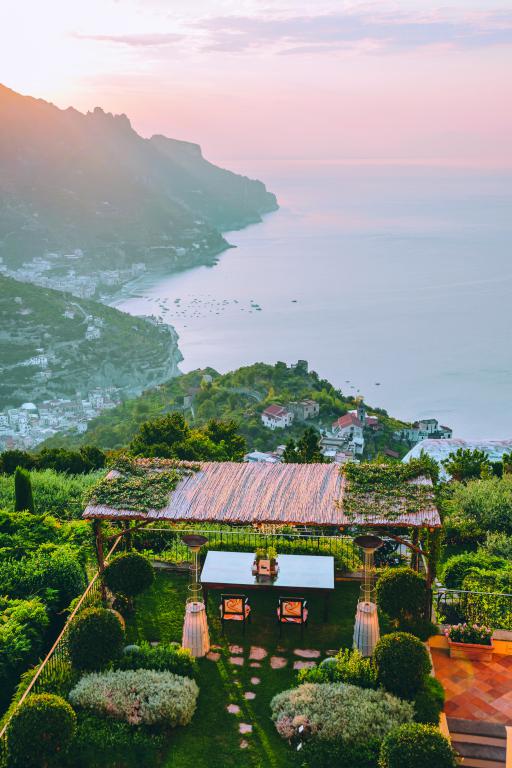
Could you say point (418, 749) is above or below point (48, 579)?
above

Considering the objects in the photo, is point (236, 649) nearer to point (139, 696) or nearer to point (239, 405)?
point (139, 696)

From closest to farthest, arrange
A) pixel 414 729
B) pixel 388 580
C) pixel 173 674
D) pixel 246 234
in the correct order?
pixel 414 729 < pixel 173 674 < pixel 388 580 < pixel 246 234

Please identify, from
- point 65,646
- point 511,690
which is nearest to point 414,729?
point 511,690

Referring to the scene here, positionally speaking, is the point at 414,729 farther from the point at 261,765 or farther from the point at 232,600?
the point at 232,600

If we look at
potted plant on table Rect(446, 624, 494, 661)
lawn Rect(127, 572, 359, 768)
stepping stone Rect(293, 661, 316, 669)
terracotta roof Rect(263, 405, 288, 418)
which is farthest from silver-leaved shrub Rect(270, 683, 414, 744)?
terracotta roof Rect(263, 405, 288, 418)

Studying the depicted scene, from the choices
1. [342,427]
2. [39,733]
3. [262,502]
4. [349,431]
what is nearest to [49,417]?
[342,427]

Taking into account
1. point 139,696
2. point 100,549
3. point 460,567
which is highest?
point 100,549
